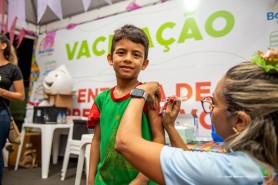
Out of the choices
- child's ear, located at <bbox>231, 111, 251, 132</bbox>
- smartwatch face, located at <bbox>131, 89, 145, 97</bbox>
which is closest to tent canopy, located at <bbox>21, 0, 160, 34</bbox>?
smartwatch face, located at <bbox>131, 89, 145, 97</bbox>

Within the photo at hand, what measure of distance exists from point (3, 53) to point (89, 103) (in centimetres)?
151

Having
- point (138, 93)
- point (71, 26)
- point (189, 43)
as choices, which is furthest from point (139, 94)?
point (71, 26)

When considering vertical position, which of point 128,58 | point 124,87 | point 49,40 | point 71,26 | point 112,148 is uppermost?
point 71,26

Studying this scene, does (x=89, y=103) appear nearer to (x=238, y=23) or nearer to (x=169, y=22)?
(x=169, y=22)

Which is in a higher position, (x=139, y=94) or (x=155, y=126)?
(x=139, y=94)

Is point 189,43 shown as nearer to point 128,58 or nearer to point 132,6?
point 132,6

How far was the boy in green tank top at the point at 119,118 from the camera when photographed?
908mm

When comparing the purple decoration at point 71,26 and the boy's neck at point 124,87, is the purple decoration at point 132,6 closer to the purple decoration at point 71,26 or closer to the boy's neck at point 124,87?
the purple decoration at point 71,26

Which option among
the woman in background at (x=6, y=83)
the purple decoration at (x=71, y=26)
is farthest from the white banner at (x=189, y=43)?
the woman in background at (x=6, y=83)

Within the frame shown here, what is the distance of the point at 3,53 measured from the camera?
1913 mm

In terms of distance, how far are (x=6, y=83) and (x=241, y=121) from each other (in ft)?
5.77

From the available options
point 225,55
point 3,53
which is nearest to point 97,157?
point 3,53

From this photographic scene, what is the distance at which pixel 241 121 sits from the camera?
58 centimetres

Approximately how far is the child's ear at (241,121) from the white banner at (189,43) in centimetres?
180
